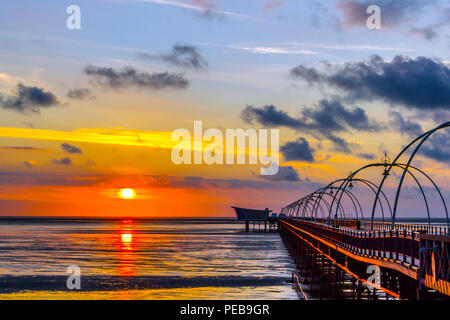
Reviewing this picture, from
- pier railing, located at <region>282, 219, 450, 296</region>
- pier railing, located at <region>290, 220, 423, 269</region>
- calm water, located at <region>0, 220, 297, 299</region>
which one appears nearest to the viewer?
pier railing, located at <region>282, 219, 450, 296</region>

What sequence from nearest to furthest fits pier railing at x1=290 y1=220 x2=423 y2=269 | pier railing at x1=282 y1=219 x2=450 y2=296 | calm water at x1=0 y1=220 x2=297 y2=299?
pier railing at x1=282 y1=219 x2=450 y2=296
pier railing at x1=290 y1=220 x2=423 y2=269
calm water at x1=0 y1=220 x2=297 y2=299

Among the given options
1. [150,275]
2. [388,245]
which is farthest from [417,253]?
[150,275]

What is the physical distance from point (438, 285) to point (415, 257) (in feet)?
15.8

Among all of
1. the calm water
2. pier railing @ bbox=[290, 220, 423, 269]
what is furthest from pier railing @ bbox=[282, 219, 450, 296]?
the calm water

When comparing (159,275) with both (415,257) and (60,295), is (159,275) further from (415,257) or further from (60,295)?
Answer: (415,257)

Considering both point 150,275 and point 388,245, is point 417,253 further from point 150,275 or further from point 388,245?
point 150,275

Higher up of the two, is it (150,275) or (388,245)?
(388,245)

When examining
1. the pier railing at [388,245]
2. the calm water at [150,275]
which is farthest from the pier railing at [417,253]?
the calm water at [150,275]

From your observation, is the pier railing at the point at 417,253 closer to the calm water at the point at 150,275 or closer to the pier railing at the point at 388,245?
the pier railing at the point at 388,245

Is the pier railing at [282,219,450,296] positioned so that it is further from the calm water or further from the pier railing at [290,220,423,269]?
the calm water

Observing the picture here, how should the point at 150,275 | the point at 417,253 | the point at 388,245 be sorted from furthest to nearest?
the point at 150,275 → the point at 388,245 → the point at 417,253

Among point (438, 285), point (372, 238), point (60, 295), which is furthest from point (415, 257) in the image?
point (60, 295)

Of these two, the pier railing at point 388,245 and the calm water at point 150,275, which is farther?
the calm water at point 150,275
